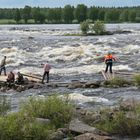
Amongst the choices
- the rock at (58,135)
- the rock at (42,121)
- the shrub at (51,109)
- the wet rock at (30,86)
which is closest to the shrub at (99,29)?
the wet rock at (30,86)

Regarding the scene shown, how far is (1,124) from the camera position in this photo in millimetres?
17750

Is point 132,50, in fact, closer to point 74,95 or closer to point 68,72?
point 68,72

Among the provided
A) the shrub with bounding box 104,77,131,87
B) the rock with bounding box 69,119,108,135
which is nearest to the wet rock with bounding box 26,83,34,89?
the shrub with bounding box 104,77,131,87

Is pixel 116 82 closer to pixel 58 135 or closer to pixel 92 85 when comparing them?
pixel 92 85

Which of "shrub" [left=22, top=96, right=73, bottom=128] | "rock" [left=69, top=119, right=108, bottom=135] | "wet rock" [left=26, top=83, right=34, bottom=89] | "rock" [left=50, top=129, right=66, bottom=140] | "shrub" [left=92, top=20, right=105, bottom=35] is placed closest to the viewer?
"rock" [left=50, top=129, right=66, bottom=140]

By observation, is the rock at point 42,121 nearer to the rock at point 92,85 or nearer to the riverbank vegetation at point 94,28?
the rock at point 92,85

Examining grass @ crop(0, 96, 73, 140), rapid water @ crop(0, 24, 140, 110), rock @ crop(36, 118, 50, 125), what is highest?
grass @ crop(0, 96, 73, 140)

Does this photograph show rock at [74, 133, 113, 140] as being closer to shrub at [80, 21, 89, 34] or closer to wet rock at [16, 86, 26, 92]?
wet rock at [16, 86, 26, 92]

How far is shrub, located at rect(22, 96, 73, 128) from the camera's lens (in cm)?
2092

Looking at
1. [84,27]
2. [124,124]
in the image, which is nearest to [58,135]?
[124,124]

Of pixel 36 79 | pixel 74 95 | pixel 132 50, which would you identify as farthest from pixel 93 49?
pixel 74 95

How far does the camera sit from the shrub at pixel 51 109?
2092cm

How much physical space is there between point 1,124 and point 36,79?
888 inches

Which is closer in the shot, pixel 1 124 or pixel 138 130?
pixel 1 124
